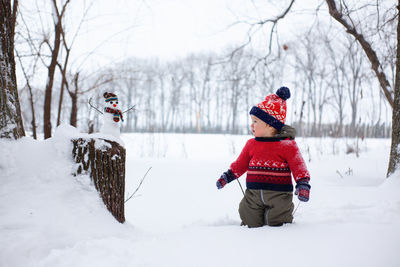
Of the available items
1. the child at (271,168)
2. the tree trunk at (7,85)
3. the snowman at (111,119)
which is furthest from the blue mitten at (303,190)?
the tree trunk at (7,85)

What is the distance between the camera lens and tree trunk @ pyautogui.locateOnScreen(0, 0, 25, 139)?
1.69 meters

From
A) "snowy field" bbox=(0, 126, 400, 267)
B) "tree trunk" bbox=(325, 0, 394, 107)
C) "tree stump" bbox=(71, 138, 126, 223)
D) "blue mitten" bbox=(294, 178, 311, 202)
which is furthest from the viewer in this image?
"tree trunk" bbox=(325, 0, 394, 107)

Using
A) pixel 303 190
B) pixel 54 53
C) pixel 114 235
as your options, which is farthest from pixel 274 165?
pixel 54 53

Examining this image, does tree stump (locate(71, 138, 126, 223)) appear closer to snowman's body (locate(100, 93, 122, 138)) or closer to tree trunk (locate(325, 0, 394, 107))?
snowman's body (locate(100, 93, 122, 138))

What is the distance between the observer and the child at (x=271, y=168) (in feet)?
5.87

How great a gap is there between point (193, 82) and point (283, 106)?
26.2 m

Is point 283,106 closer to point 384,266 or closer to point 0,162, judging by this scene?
point 384,266

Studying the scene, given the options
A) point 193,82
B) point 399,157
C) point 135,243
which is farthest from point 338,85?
point 135,243

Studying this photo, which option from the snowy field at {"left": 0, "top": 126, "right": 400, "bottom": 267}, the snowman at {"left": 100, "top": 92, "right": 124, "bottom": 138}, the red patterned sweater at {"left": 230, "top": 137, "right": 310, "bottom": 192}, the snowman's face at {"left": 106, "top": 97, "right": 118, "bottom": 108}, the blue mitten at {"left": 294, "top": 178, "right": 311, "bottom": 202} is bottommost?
the snowy field at {"left": 0, "top": 126, "right": 400, "bottom": 267}

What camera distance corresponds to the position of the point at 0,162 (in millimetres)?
1566

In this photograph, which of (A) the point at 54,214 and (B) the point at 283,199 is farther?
(B) the point at 283,199

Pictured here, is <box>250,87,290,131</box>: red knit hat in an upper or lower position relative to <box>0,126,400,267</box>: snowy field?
upper

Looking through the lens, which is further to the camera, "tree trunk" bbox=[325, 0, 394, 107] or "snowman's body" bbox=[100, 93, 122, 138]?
"tree trunk" bbox=[325, 0, 394, 107]

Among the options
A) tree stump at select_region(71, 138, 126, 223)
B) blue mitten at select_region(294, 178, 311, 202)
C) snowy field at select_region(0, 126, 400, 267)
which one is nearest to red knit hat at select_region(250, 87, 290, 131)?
blue mitten at select_region(294, 178, 311, 202)
